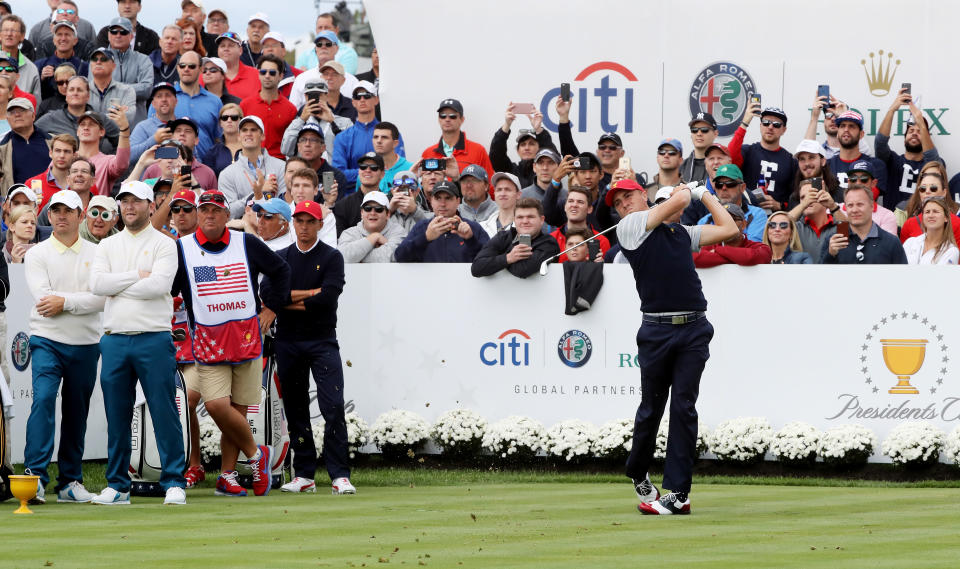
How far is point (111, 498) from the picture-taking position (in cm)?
1095

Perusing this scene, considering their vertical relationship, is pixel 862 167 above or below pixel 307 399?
above

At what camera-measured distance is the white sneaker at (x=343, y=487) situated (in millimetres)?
11898

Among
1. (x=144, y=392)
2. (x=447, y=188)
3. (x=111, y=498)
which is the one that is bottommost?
(x=111, y=498)

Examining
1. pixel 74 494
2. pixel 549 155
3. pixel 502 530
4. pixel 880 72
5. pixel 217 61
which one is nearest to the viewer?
pixel 502 530

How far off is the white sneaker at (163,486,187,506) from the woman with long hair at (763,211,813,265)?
5.74 meters

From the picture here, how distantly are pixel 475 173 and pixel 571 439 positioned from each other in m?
3.12

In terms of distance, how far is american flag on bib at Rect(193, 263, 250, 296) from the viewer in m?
11.3

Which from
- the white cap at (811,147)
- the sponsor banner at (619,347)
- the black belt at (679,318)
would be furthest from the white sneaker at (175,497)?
the white cap at (811,147)

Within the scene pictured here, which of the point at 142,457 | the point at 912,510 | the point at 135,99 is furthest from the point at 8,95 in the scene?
the point at 912,510

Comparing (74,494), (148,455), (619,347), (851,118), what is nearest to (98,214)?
(148,455)

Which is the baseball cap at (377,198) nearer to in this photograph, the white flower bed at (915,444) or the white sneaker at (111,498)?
the white sneaker at (111,498)

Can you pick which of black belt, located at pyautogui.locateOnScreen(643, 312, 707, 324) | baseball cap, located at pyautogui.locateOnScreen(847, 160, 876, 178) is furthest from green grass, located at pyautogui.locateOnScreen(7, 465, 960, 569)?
baseball cap, located at pyautogui.locateOnScreen(847, 160, 876, 178)

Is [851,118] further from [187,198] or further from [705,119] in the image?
[187,198]

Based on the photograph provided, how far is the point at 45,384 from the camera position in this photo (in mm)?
11148
